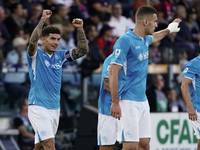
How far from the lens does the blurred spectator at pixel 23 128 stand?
829cm

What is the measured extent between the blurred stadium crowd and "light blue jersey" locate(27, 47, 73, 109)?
2.19 meters

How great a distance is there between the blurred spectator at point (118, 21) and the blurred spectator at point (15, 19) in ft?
8.78

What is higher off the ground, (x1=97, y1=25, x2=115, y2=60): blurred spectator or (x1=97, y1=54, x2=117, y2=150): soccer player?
(x1=97, y1=25, x2=115, y2=60): blurred spectator

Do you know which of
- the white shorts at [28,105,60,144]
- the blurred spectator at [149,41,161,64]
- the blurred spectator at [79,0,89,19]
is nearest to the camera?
the white shorts at [28,105,60,144]

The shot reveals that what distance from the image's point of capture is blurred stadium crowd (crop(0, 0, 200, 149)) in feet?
27.3

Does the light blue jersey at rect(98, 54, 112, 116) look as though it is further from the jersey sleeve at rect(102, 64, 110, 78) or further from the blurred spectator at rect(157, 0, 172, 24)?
the blurred spectator at rect(157, 0, 172, 24)

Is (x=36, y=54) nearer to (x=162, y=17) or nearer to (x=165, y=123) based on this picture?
(x=165, y=123)

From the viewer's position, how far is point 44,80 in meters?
6.12

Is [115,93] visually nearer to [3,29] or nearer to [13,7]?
[3,29]

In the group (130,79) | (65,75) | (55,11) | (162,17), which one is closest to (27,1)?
(55,11)

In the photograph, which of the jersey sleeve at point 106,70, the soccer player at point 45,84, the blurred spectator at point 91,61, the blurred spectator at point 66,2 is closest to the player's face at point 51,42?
the soccer player at point 45,84

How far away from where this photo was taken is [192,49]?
10055 millimetres

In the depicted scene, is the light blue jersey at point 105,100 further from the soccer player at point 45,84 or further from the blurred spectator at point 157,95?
the blurred spectator at point 157,95

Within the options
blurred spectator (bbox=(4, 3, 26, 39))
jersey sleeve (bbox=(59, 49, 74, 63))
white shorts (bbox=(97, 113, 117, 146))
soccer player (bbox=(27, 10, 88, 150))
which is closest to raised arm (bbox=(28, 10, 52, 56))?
soccer player (bbox=(27, 10, 88, 150))
